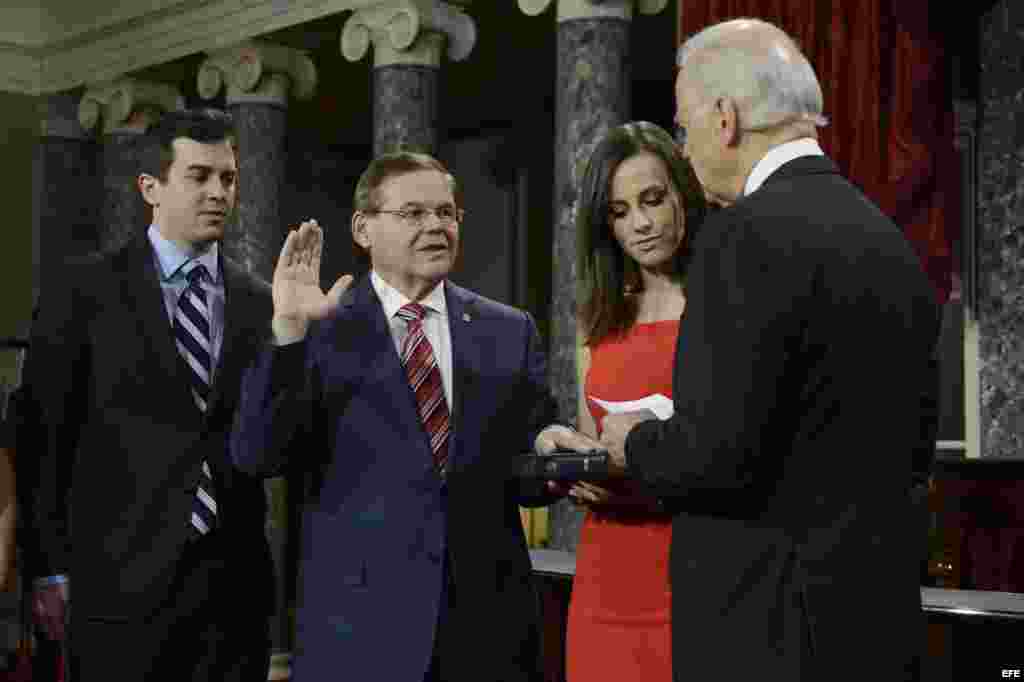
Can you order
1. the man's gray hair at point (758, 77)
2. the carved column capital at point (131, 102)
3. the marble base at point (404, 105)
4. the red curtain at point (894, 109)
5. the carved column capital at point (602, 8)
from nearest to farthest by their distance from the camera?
the man's gray hair at point (758, 77) < the red curtain at point (894, 109) < the carved column capital at point (602, 8) < the marble base at point (404, 105) < the carved column capital at point (131, 102)

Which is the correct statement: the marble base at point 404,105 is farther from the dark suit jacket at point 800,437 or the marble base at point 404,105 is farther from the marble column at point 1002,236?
the dark suit jacket at point 800,437

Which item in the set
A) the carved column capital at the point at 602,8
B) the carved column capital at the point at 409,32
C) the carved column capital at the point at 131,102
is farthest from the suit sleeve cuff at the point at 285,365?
the carved column capital at the point at 131,102

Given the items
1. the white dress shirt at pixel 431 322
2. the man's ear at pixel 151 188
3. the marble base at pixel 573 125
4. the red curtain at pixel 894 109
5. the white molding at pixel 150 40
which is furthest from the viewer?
the white molding at pixel 150 40

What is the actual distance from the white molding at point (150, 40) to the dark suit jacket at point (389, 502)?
23.6ft

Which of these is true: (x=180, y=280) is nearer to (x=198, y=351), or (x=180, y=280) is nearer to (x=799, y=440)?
(x=198, y=351)

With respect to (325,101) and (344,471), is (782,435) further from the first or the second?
(325,101)

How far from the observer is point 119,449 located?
126 inches

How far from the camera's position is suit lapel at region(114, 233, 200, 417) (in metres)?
3.24

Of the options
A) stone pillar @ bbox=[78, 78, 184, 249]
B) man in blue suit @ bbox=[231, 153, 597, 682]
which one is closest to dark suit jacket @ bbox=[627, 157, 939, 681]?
man in blue suit @ bbox=[231, 153, 597, 682]

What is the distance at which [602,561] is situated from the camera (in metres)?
2.90

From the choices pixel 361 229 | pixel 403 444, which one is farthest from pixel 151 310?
pixel 403 444

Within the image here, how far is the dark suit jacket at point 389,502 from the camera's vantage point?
2846 millimetres

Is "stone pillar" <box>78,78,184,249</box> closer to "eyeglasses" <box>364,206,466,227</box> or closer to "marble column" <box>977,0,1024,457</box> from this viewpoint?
"marble column" <box>977,0,1024,457</box>

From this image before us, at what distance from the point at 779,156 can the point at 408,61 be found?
24.4 feet
